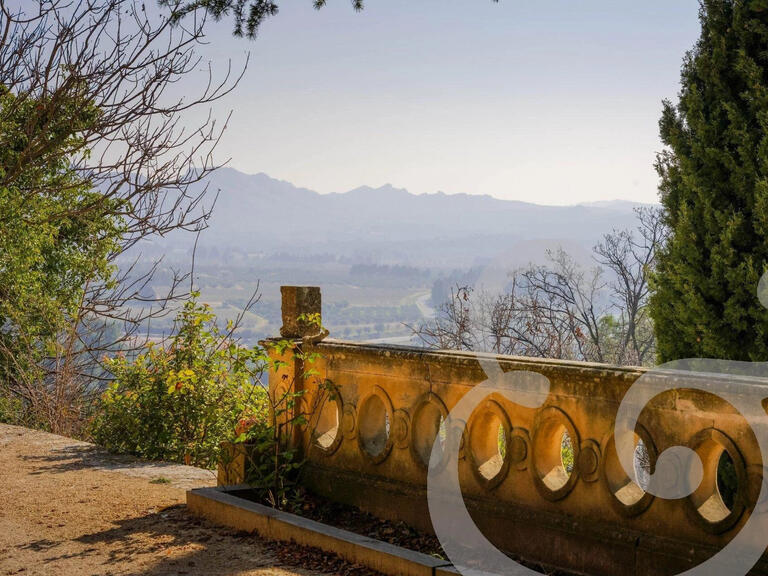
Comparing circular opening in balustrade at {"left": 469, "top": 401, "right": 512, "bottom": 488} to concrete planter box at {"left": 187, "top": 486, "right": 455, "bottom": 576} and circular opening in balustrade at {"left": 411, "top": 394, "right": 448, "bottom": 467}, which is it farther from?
concrete planter box at {"left": 187, "top": 486, "right": 455, "bottom": 576}

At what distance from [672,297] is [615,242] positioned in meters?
18.0

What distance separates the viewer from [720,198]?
303 inches

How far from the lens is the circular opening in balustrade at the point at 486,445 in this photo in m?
4.79

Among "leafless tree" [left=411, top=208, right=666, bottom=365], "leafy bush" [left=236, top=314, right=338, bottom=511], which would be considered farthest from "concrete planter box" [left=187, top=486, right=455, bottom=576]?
"leafless tree" [left=411, top=208, right=666, bottom=365]

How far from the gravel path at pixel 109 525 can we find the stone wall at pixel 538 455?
0.93 metres

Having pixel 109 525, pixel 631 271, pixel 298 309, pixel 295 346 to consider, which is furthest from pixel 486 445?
pixel 631 271

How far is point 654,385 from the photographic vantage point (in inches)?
157

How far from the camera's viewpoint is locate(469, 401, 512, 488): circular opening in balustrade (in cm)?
479

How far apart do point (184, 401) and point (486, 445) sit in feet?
14.9

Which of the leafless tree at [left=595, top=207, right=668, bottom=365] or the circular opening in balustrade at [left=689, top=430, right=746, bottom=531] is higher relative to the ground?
the leafless tree at [left=595, top=207, right=668, bottom=365]

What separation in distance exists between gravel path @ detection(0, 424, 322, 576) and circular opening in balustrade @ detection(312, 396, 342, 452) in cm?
95

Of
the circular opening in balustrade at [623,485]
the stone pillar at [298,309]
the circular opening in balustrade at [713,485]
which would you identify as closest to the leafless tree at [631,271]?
the stone pillar at [298,309]
